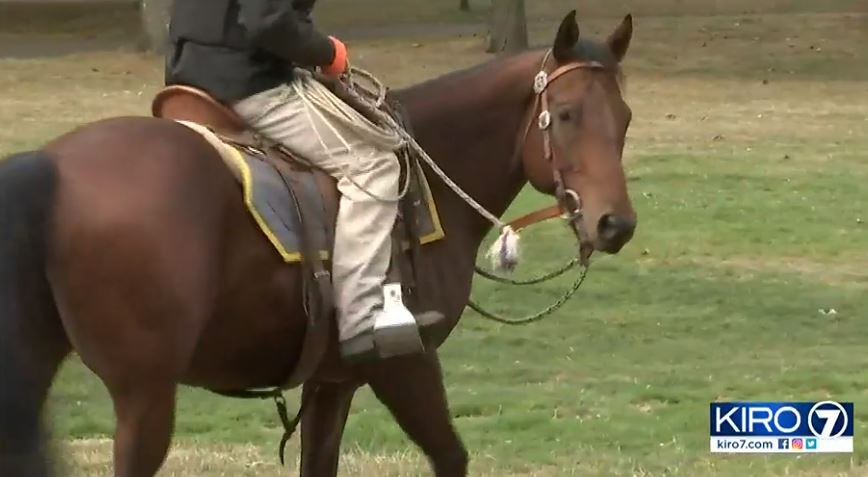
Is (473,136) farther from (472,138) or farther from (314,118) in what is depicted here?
(314,118)

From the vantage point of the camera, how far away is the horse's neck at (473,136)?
549 cm

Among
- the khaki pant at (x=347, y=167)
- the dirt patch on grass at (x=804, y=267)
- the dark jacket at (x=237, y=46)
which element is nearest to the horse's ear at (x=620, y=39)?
the khaki pant at (x=347, y=167)

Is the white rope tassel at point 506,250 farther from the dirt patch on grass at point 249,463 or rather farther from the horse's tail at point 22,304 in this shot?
the horse's tail at point 22,304

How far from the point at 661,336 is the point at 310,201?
572 cm

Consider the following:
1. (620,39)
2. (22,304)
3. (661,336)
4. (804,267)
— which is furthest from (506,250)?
(804,267)

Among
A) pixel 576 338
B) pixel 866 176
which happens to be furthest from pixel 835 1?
pixel 576 338

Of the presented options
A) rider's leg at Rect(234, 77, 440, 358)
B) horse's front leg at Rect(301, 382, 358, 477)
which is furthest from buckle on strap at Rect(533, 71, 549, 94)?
horse's front leg at Rect(301, 382, 358, 477)

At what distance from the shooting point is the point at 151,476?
4.54m

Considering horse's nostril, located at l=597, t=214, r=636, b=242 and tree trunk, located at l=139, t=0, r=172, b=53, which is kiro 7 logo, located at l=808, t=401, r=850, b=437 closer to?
horse's nostril, located at l=597, t=214, r=636, b=242

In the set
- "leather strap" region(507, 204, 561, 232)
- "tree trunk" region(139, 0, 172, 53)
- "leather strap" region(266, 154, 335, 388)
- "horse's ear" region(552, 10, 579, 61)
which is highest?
"tree trunk" region(139, 0, 172, 53)

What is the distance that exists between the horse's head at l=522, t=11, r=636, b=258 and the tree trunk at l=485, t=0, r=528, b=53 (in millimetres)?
22257

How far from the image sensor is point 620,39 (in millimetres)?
5348

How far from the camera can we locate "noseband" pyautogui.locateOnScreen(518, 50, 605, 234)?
516 cm

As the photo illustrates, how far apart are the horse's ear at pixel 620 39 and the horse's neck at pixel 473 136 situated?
0.98 ft
